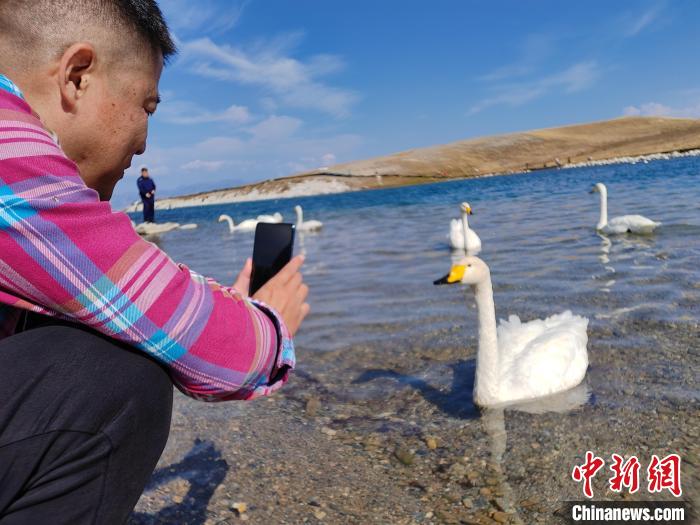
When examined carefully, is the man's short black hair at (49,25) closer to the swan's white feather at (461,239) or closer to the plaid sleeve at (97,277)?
the plaid sleeve at (97,277)

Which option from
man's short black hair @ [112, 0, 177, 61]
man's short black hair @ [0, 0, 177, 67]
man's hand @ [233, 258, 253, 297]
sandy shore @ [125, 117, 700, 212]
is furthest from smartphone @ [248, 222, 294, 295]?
sandy shore @ [125, 117, 700, 212]

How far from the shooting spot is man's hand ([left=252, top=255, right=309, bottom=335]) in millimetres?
1655

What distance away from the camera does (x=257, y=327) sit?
142 cm

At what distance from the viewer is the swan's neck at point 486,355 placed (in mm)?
3943

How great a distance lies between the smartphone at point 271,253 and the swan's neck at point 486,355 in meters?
2.50

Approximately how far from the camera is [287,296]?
1.68 metres

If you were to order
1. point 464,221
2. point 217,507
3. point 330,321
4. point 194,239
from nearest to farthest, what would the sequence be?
point 217,507, point 330,321, point 464,221, point 194,239

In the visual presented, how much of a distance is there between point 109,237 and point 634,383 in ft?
13.2

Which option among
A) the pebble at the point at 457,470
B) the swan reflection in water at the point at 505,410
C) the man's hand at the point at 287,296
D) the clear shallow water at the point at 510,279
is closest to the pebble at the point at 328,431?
the pebble at the point at 457,470

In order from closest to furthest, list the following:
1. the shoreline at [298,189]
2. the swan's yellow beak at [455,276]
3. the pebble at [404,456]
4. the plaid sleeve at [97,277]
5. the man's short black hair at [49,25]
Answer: the plaid sleeve at [97,277], the man's short black hair at [49,25], the pebble at [404,456], the swan's yellow beak at [455,276], the shoreline at [298,189]

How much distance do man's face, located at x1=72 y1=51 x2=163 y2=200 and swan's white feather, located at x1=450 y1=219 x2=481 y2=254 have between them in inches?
385

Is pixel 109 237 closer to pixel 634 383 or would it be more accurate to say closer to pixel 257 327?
pixel 257 327

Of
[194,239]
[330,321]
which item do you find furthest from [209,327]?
[194,239]

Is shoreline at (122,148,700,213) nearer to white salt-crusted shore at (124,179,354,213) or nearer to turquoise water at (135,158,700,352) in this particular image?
white salt-crusted shore at (124,179,354,213)
